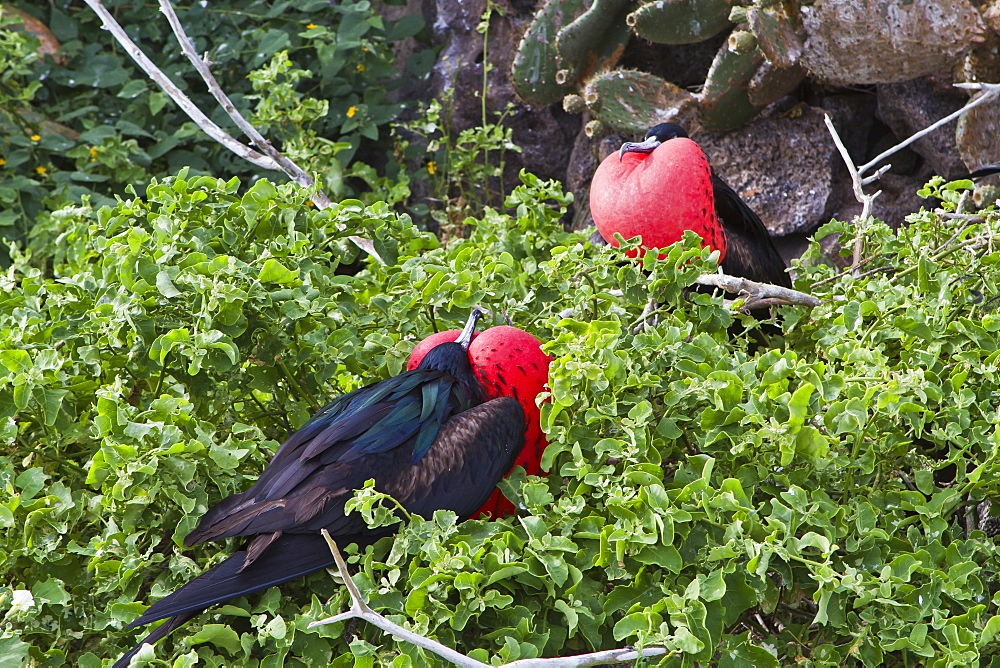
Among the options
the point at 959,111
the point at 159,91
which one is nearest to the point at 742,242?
the point at 959,111

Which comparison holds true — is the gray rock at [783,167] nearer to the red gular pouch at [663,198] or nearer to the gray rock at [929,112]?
the gray rock at [929,112]

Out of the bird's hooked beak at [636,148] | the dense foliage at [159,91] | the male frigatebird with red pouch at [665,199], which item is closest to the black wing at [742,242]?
the male frigatebird with red pouch at [665,199]

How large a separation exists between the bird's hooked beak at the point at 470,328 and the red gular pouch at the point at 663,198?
0.35 metres

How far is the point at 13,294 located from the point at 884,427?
1.10m

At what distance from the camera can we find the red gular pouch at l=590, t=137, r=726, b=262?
1.46m

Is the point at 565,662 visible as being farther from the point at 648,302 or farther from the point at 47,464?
the point at 47,464

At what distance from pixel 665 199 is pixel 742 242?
21cm

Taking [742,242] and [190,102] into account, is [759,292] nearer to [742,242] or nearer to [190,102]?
[742,242]

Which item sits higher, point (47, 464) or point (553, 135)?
point (47, 464)

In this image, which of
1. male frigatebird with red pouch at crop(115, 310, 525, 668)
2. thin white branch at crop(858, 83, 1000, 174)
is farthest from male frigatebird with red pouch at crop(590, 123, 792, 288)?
male frigatebird with red pouch at crop(115, 310, 525, 668)

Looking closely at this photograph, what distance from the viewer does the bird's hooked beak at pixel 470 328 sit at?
112 centimetres

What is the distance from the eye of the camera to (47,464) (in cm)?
107

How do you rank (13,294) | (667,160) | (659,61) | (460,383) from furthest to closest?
(659,61), (667,160), (13,294), (460,383)

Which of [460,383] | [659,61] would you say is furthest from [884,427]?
[659,61]
